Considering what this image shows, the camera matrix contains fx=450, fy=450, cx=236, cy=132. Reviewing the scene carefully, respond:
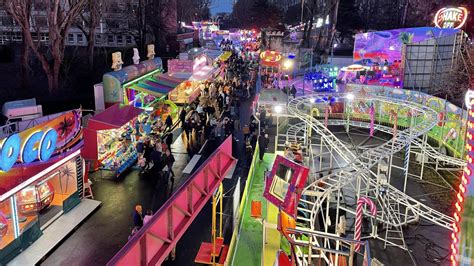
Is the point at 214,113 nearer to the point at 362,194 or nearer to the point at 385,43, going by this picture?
the point at 362,194

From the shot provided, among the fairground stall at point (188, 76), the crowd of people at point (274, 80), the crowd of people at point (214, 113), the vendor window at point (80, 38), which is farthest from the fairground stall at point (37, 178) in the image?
the vendor window at point (80, 38)

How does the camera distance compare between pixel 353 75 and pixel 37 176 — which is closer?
pixel 37 176

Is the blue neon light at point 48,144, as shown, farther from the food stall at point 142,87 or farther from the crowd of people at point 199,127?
the food stall at point 142,87

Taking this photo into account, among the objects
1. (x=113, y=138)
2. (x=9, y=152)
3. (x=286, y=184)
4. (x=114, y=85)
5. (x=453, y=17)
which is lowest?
(x=113, y=138)

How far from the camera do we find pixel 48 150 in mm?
12820

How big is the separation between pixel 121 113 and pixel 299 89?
61.8ft

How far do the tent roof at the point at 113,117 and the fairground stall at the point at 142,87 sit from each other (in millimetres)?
2446

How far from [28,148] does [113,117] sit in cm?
621

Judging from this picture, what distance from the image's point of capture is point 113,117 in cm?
1802

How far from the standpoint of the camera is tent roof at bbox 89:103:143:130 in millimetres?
17125

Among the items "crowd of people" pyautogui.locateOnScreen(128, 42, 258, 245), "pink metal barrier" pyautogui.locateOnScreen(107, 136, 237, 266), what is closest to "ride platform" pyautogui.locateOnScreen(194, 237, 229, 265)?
"crowd of people" pyautogui.locateOnScreen(128, 42, 258, 245)

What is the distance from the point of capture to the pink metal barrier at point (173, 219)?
6.33 metres

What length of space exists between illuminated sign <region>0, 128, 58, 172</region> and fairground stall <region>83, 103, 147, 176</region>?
3.86 m

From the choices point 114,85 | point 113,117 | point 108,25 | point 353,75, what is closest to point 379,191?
A: point 113,117
